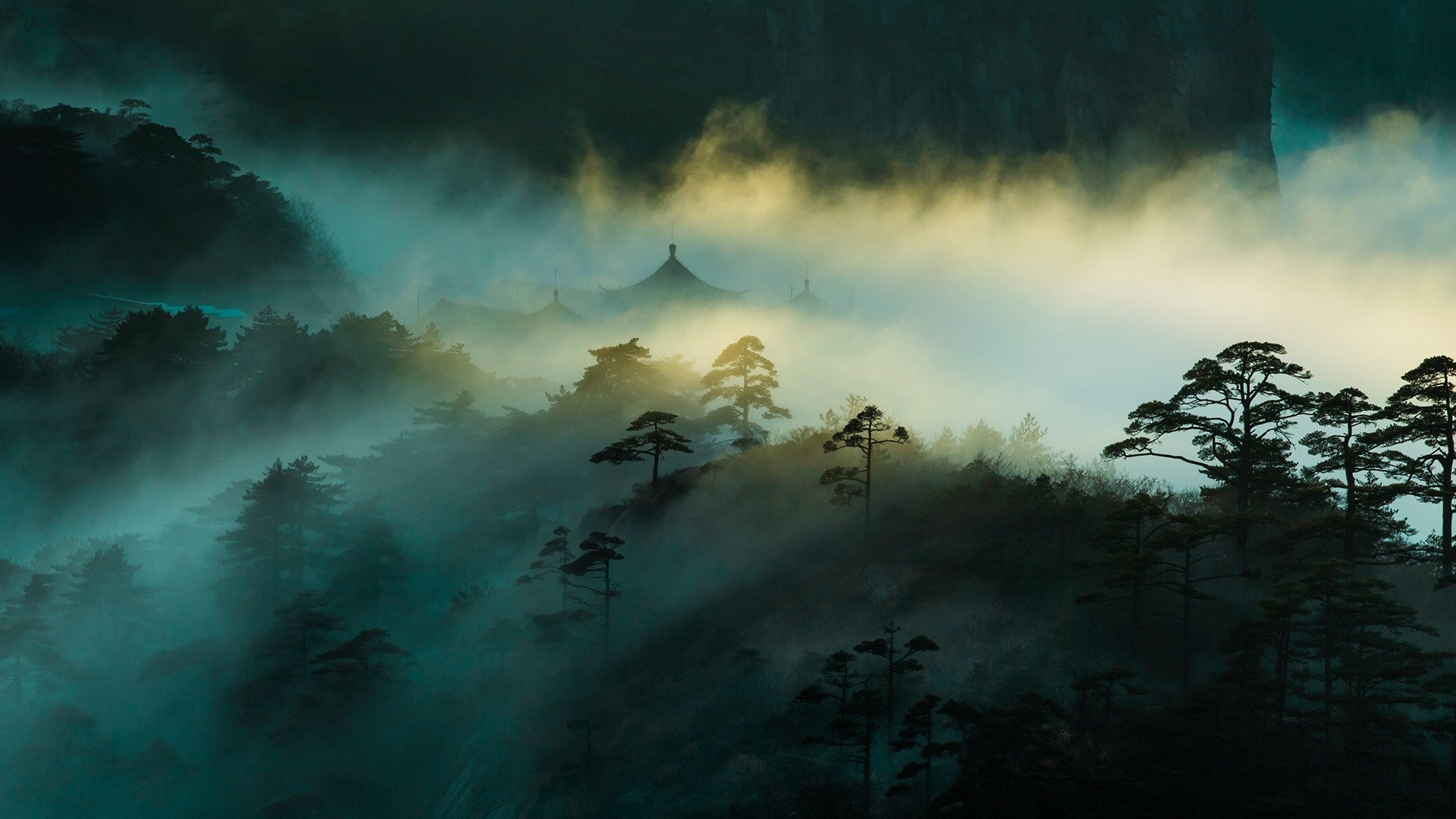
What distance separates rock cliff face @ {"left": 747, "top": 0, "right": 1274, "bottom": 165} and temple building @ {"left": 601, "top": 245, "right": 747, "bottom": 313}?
107 feet

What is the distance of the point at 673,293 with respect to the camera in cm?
9419

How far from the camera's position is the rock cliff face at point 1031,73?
11656 cm

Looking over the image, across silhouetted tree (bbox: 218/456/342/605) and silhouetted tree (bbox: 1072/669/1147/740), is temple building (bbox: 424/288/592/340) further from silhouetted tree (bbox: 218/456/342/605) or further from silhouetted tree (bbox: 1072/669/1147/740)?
silhouetted tree (bbox: 1072/669/1147/740)

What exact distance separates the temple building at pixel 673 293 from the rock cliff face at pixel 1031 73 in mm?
32480

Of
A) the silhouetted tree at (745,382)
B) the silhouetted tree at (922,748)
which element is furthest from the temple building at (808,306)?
the silhouetted tree at (922,748)

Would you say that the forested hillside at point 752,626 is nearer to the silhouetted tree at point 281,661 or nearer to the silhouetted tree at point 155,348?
the silhouetted tree at point 281,661

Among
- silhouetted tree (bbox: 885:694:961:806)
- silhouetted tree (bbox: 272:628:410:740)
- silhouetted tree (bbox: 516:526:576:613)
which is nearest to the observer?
silhouetted tree (bbox: 885:694:961:806)

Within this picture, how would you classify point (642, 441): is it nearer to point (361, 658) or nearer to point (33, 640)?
point (361, 658)

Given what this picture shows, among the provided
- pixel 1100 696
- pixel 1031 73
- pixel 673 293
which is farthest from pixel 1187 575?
pixel 1031 73

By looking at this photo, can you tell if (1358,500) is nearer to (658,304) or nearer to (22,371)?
(658,304)

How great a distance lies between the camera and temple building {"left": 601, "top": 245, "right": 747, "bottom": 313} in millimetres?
93875

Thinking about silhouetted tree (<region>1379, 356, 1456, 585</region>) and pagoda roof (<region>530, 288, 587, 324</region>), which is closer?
silhouetted tree (<region>1379, 356, 1456, 585</region>)

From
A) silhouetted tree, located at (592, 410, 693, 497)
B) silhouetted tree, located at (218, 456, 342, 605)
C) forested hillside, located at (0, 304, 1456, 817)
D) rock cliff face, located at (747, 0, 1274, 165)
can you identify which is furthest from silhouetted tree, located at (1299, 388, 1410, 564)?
rock cliff face, located at (747, 0, 1274, 165)

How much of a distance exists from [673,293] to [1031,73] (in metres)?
44.8
